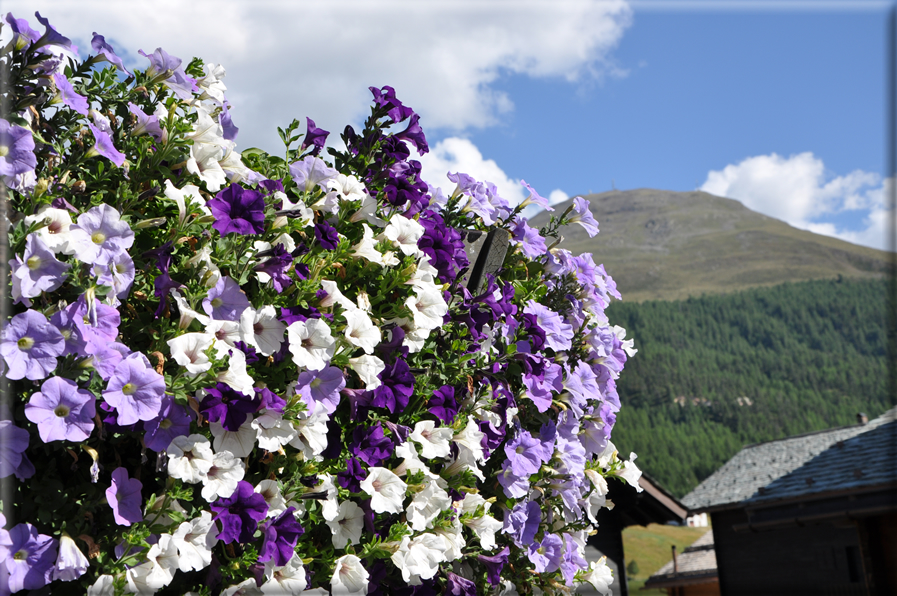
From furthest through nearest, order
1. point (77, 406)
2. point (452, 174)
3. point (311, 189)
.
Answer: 1. point (452, 174)
2. point (311, 189)
3. point (77, 406)

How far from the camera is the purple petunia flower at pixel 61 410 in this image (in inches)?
55.1

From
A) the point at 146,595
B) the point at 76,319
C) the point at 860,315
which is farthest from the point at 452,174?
the point at 860,315

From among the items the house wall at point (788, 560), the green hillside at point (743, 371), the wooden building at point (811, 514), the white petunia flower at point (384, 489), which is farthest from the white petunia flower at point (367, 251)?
the green hillside at point (743, 371)

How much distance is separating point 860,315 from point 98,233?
15845cm

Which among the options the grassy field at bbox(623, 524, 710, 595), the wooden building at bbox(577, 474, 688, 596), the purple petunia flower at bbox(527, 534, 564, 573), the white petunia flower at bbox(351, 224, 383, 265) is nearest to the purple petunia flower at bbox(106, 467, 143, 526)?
the white petunia flower at bbox(351, 224, 383, 265)

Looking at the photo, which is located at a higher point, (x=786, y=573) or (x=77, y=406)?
(x=77, y=406)

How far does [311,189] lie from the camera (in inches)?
84.4

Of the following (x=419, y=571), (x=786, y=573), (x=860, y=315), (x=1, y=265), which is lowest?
(x=786, y=573)

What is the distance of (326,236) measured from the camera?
206cm

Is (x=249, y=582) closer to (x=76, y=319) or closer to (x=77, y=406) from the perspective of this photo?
(x=77, y=406)

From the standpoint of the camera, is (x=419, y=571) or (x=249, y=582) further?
(x=419, y=571)

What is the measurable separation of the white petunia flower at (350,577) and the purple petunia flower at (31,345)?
98cm

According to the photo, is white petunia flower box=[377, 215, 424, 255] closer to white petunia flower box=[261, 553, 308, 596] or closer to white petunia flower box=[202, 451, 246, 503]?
white petunia flower box=[202, 451, 246, 503]

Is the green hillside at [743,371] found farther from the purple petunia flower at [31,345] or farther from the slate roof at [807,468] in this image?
the purple petunia flower at [31,345]
